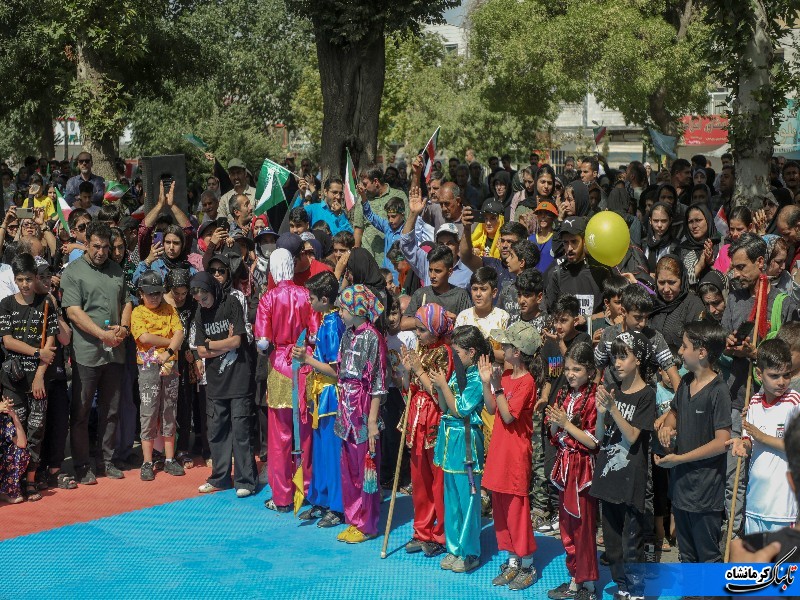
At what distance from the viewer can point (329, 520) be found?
7.83 meters

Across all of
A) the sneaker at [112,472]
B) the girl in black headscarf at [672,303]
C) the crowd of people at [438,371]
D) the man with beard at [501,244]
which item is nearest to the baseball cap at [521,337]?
the crowd of people at [438,371]

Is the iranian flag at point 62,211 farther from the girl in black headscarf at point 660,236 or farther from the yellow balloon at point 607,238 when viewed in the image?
the girl in black headscarf at point 660,236

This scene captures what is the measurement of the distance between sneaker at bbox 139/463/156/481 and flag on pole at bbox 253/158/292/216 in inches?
121

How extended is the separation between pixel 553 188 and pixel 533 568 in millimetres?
5708

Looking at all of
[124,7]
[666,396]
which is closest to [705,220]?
[666,396]

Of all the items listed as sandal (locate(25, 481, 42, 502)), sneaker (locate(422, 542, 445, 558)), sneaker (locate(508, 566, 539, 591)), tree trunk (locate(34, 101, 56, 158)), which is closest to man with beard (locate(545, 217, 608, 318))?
sneaker (locate(422, 542, 445, 558))

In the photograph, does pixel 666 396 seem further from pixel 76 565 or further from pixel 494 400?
pixel 76 565

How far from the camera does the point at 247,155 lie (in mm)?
32594

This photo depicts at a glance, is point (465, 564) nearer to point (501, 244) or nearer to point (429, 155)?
point (501, 244)

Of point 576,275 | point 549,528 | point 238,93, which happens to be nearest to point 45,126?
point 238,93

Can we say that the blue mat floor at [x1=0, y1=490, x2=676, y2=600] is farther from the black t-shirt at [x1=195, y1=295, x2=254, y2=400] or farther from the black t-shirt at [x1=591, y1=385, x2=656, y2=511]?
the black t-shirt at [x1=195, y1=295, x2=254, y2=400]

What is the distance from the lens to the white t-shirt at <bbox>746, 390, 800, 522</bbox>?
563 centimetres

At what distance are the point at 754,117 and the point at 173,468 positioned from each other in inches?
278

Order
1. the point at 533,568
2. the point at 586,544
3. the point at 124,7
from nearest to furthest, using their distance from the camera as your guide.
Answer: the point at 586,544
the point at 533,568
the point at 124,7
